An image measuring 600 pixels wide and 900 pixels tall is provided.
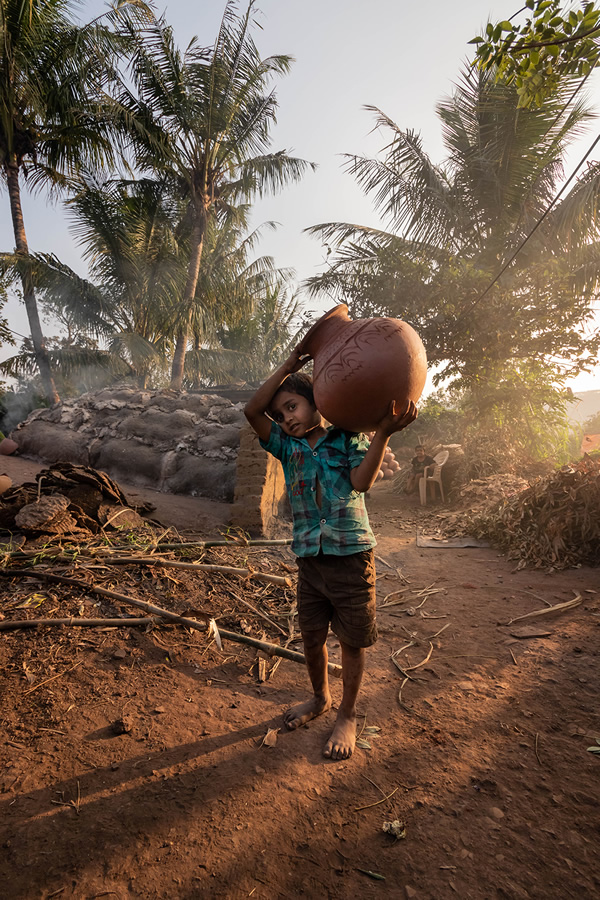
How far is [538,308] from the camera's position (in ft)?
33.4

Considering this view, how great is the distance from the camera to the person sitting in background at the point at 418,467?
343 inches

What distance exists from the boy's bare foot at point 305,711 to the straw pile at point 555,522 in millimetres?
3145

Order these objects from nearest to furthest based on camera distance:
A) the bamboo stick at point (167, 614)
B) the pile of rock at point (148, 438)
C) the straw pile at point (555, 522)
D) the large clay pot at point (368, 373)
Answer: the large clay pot at point (368, 373), the bamboo stick at point (167, 614), the straw pile at point (555, 522), the pile of rock at point (148, 438)

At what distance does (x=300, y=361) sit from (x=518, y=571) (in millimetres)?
3594

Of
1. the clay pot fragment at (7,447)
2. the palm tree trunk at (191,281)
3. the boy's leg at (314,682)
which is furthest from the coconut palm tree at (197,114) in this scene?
the boy's leg at (314,682)

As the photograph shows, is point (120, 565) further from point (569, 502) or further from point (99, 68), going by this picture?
point (99, 68)

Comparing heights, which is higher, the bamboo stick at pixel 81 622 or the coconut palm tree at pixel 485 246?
the coconut palm tree at pixel 485 246

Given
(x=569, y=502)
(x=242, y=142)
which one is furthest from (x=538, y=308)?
(x=242, y=142)

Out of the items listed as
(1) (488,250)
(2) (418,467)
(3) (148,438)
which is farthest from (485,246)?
(3) (148,438)

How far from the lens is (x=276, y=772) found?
1.56 metres

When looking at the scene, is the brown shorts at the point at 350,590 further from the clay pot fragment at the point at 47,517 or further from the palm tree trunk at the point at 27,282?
the palm tree trunk at the point at 27,282

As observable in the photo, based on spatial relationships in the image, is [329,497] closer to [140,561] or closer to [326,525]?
[326,525]

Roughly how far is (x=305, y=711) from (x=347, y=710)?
21 centimetres

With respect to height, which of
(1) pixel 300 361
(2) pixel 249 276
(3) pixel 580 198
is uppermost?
(2) pixel 249 276
